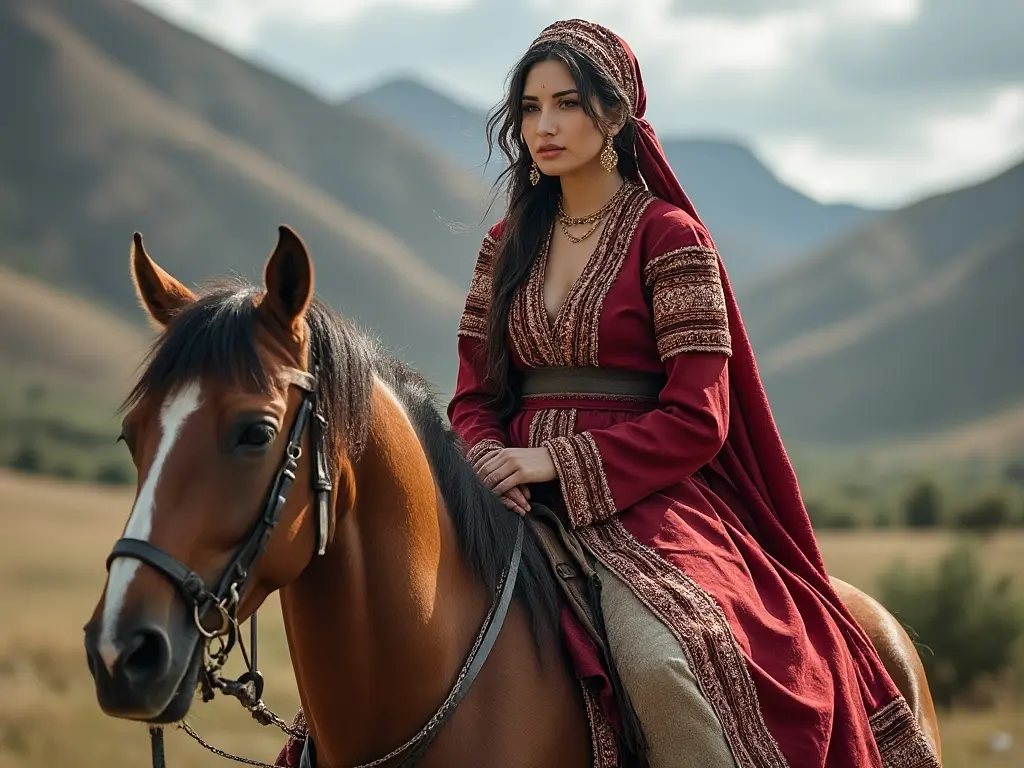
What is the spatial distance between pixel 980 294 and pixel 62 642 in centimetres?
8376

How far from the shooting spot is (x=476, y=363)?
405cm

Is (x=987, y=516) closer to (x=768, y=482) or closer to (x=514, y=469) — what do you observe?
(x=768, y=482)

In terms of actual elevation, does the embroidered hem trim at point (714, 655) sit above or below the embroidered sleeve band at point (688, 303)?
below

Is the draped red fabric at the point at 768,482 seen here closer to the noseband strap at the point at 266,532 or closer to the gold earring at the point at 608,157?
the gold earring at the point at 608,157

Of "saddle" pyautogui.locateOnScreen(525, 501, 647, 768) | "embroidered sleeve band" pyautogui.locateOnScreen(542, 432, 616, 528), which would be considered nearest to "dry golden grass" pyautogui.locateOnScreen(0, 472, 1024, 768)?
"saddle" pyautogui.locateOnScreen(525, 501, 647, 768)

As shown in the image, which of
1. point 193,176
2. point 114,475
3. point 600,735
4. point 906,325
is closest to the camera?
point 600,735

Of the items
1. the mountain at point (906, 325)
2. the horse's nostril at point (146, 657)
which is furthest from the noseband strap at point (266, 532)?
the mountain at point (906, 325)

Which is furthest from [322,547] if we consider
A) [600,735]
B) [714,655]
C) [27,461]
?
[27,461]

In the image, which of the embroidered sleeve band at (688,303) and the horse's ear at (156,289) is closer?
the horse's ear at (156,289)

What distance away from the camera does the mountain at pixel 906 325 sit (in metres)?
83.2

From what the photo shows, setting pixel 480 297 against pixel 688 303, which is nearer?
pixel 688 303

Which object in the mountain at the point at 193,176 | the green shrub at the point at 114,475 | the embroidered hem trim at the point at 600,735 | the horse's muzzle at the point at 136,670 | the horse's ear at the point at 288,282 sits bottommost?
the embroidered hem trim at the point at 600,735

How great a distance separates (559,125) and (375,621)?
179 centimetres

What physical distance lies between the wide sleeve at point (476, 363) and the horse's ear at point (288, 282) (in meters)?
1.22
